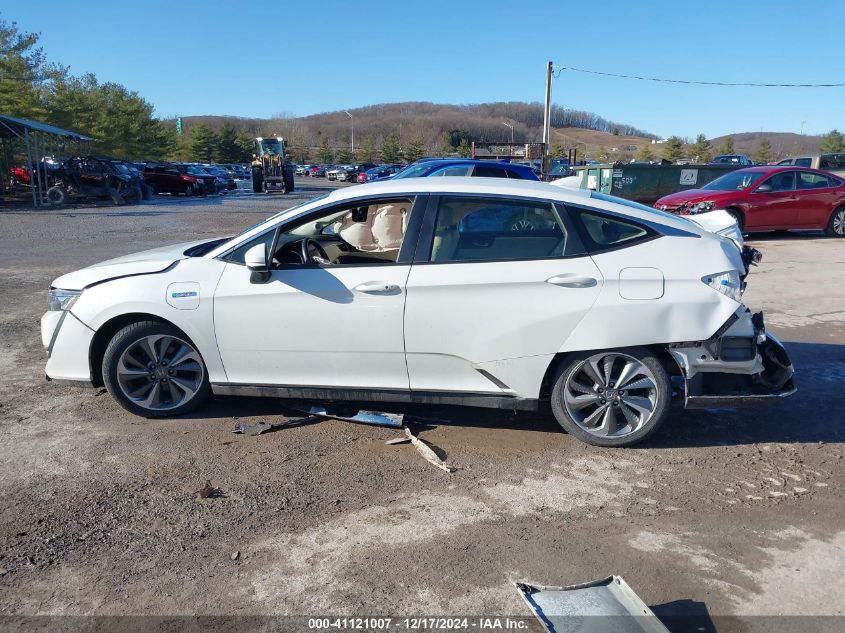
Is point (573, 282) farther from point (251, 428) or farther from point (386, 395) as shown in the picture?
point (251, 428)

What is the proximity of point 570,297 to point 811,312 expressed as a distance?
549cm

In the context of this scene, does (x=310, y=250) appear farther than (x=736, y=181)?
No

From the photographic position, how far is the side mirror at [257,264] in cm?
426

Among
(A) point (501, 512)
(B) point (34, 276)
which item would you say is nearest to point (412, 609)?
(A) point (501, 512)

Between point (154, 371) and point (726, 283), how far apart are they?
12.7 ft

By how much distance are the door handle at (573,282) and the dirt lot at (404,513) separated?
1.09m

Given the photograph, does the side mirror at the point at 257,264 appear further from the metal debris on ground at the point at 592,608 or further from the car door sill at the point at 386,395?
the metal debris on ground at the point at 592,608

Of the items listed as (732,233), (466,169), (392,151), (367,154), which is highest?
(367,154)

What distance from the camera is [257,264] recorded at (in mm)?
4258

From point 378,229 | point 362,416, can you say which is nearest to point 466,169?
point 378,229

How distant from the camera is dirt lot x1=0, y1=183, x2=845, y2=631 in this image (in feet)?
9.46

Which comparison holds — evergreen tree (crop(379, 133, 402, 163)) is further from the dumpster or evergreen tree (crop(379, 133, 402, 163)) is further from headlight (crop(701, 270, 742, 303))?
headlight (crop(701, 270, 742, 303))

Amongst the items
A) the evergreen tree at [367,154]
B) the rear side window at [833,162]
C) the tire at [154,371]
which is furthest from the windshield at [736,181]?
the evergreen tree at [367,154]

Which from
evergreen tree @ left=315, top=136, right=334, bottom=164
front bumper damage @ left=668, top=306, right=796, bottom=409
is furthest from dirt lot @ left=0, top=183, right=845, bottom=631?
evergreen tree @ left=315, top=136, right=334, bottom=164
